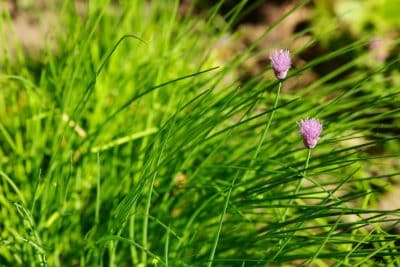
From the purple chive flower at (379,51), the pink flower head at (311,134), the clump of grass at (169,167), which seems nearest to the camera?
the pink flower head at (311,134)

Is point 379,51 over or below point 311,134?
over

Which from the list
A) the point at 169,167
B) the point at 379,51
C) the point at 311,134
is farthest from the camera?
the point at 379,51

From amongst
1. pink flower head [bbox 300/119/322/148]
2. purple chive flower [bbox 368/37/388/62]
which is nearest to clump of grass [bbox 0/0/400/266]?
pink flower head [bbox 300/119/322/148]

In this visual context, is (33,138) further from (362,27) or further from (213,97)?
(362,27)

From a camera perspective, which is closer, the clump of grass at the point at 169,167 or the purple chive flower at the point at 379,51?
the clump of grass at the point at 169,167

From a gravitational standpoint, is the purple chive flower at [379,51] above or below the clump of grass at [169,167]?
above

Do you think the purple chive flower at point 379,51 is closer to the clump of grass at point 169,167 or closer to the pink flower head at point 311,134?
the clump of grass at point 169,167

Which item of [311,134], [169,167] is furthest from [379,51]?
[311,134]

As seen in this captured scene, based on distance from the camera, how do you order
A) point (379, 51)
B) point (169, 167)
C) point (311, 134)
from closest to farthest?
point (311, 134), point (169, 167), point (379, 51)

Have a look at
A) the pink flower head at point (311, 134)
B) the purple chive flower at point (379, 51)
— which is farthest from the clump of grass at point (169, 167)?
the purple chive flower at point (379, 51)

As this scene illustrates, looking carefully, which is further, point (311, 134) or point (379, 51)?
point (379, 51)

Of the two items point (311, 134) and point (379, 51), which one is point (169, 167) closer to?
point (311, 134)
